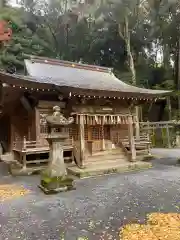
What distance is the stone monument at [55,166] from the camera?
708 centimetres

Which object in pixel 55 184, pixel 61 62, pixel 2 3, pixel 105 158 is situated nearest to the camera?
pixel 55 184

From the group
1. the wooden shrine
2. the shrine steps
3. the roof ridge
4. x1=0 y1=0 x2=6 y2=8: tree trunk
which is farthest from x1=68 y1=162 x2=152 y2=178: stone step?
x1=0 y1=0 x2=6 y2=8: tree trunk

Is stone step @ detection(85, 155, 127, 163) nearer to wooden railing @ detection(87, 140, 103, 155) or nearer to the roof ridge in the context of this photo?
wooden railing @ detection(87, 140, 103, 155)

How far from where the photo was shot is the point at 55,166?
731 cm

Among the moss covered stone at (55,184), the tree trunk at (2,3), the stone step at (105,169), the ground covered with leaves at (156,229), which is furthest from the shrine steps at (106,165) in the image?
the tree trunk at (2,3)

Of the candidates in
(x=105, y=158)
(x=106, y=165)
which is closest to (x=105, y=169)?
(x=106, y=165)

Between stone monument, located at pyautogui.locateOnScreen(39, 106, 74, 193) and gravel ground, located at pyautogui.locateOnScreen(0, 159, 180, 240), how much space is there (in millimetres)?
305

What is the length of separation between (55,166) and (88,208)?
216 centimetres

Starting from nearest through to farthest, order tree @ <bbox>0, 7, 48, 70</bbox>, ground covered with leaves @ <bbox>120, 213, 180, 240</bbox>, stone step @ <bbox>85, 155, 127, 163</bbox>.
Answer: ground covered with leaves @ <bbox>120, 213, 180, 240</bbox>
stone step @ <bbox>85, 155, 127, 163</bbox>
tree @ <bbox>0, 7, 48, 70</bbox>

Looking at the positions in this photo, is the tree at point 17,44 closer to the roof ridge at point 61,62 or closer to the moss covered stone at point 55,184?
the roof ridge at point 61,62

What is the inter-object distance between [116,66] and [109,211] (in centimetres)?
2821

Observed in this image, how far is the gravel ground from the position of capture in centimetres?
431

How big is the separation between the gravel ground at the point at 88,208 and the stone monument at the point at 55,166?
31 centimetres

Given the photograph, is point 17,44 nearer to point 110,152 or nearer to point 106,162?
point 110,152
